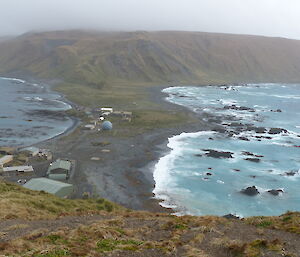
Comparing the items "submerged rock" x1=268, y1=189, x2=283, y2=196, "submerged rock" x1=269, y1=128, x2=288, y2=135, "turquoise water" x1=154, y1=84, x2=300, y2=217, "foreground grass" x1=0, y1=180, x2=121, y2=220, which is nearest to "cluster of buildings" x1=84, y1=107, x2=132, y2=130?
"turquoise water" x1=154, y1=84, x2=300, y2=217

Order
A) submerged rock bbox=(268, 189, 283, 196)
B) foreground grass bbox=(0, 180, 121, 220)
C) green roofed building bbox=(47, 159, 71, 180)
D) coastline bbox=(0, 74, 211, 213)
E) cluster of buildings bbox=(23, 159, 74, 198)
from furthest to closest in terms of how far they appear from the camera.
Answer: green roofed building bbox=(47, 159, 71, 180), submerged rock bbox=(268, 189, 283, 196), coastline bbox=(0, 74, 211, 213), cluster of buildings bbox=(23, 159, 74, 198), foreground grass bbox=(0, 180, 121, 220)

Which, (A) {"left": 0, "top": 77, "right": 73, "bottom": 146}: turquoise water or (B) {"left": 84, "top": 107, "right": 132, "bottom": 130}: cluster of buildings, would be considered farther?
(B) {"left": 84, "top": 107, "right": 132, "bottom": 130}: cluster of buildings

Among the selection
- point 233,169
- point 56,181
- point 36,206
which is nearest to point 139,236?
point 36,206

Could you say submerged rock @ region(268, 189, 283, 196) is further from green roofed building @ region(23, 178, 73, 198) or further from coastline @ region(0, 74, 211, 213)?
green roofed building @ region(23, 178, 73, 198)

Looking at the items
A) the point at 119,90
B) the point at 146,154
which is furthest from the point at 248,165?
the point at 119,90

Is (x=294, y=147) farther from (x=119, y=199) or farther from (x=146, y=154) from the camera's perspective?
(x=119, y=199)

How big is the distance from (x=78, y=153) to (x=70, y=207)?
3393 centimetres

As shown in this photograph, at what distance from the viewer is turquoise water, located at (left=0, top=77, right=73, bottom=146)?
282 feet

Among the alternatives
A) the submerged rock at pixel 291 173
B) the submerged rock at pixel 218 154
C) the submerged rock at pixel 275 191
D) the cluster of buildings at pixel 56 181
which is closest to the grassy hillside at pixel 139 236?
the cluster of buildings at pixel 56 181

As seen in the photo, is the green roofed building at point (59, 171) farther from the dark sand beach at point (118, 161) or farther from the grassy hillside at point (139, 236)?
the grassy hillside at point (139, 236)

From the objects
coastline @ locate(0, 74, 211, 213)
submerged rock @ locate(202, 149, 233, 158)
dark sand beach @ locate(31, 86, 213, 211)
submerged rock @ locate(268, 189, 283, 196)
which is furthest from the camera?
submerged rock @ locate(202, 149, 233, 158)

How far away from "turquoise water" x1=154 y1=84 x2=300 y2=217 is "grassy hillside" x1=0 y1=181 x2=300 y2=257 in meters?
21.4

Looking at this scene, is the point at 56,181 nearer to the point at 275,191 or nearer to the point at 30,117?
the point at 275,191

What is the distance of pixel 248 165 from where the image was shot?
68438mm
